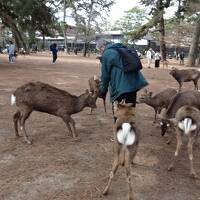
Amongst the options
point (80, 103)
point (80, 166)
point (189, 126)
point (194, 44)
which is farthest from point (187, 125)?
point (194, 44)

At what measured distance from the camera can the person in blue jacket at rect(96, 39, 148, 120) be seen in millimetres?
7168

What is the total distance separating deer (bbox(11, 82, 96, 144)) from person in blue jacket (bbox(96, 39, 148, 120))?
4.81 ft

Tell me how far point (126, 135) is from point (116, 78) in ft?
5.85

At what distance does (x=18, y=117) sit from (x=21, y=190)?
115 inches

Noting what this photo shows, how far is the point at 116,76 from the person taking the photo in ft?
23.8

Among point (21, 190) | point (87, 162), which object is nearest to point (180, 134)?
point (87, 162)

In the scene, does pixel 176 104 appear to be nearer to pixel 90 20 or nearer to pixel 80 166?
pixel 80 166

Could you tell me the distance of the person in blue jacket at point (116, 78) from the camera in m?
7.17

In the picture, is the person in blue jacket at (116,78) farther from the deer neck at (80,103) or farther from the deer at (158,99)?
the deer at (158,99)

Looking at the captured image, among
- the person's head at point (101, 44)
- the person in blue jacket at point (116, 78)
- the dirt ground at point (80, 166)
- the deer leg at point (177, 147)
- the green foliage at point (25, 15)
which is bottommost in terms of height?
the dirt ground at point (80, 166)

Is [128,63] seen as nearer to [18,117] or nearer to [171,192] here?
[171,192]

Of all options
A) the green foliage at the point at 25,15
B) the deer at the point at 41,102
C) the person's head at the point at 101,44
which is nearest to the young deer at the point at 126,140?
the person's head at the point at 101,44

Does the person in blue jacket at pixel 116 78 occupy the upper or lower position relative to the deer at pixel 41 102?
upper

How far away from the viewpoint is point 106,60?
23.6 ft
